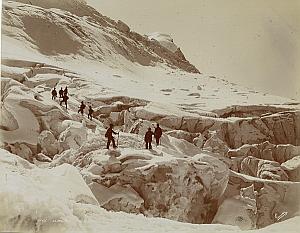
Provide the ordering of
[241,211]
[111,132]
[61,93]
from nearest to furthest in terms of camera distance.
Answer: [241,211]
[111,132]
[61,93]

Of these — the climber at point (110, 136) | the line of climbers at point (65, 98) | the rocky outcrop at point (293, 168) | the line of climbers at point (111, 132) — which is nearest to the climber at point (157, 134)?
the line of climbers at point (111, 132)

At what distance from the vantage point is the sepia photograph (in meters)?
3.20

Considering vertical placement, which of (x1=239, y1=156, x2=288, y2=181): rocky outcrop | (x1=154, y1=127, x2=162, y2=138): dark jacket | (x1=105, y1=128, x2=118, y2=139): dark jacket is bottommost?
(x1=239, y1=156, x2=288, y2=181): rocky outcrop

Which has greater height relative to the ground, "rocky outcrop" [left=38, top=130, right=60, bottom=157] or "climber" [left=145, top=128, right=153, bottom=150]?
"climber" [left=145, top=128, right=153, bottom=150]

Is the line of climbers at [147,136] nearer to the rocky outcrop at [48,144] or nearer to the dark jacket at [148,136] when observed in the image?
the dark jacket at [148,136]

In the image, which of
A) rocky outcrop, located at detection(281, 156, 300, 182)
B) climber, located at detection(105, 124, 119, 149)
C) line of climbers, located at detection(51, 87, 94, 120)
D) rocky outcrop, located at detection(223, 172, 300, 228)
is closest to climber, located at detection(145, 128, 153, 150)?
climber, located at detection(105, 124, 119, 149)

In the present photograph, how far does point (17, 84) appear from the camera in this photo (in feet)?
11.2

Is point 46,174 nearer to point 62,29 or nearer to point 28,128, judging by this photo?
point 28,128

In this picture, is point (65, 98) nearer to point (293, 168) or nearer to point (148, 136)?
point (148, 136)

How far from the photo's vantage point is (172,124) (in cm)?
344

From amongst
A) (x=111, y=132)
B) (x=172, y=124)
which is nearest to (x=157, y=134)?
(x=172, y=124)

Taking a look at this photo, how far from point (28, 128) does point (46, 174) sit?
36 centimetres

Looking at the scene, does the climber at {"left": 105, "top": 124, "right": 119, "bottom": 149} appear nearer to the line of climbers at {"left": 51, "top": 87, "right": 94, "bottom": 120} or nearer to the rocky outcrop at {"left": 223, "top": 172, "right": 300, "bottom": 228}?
the line of climbers at {"left": 51, "top": 87, "right": 94, "bottom": 120}

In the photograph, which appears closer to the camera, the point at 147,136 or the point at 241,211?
the point at 241,211
